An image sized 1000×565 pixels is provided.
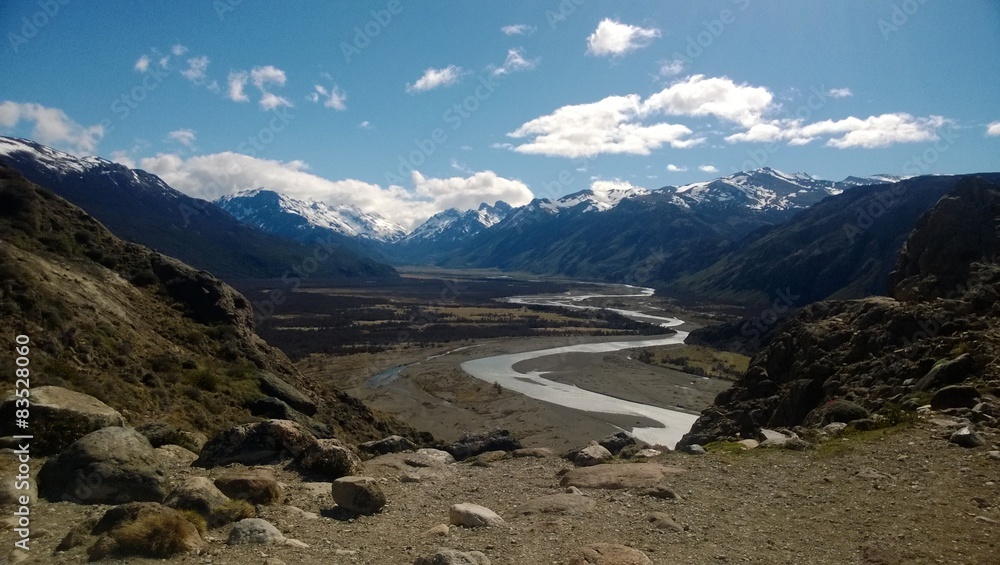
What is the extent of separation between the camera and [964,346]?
59.2 ft

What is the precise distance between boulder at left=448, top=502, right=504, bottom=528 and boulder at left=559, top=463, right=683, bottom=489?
3354mm

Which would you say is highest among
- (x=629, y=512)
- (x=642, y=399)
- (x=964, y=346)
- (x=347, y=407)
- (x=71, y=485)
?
(x=964, y=346)

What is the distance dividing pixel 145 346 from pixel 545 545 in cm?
2332

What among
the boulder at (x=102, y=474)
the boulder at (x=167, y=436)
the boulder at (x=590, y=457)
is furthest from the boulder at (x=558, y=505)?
the boulder at (x=167, y=436)

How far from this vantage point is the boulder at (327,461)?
1390cm

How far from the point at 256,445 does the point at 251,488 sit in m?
3.50

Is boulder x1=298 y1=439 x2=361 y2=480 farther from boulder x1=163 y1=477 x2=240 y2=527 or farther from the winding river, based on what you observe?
the winding river

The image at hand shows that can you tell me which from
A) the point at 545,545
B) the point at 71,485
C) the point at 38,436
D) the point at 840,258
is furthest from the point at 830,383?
the point at 840,258

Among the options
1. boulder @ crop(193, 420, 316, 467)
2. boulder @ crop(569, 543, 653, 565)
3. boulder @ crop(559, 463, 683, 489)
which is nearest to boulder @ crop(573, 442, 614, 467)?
boulder @ crop(559, 463, 683, 489)

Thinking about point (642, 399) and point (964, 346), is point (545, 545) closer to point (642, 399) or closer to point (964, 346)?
point (964, 346)

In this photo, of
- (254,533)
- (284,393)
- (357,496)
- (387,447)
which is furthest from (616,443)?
(284,393)

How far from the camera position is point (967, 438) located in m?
13.3

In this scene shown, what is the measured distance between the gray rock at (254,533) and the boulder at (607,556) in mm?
5131

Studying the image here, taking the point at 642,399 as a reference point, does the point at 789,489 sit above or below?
above
